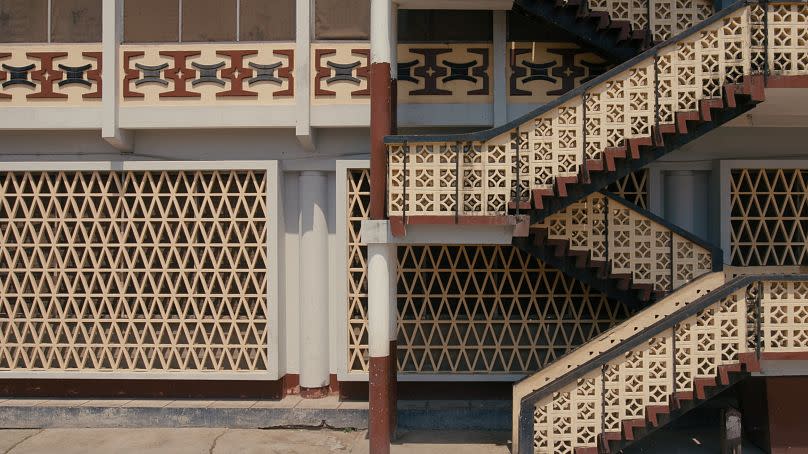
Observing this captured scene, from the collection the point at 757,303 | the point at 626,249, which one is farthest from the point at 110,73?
the point at 757,303

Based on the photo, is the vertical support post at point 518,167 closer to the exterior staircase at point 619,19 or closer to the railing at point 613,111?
the railing at point 613,111

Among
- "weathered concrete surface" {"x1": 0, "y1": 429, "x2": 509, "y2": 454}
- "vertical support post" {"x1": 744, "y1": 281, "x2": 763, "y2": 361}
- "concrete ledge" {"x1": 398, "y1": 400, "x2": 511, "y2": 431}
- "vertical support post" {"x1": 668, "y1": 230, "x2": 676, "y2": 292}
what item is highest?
"vertical support post" {"x1": 668, "y1": 230, "x2": 676, "y2": 292}

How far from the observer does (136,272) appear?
36.8 feet

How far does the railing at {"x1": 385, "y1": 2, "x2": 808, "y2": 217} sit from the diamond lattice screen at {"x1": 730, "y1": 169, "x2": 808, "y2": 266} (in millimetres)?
2571

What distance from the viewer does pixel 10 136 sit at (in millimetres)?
11492

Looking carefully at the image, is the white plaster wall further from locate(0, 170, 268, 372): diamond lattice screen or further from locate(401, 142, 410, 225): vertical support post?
locate(401, 142, 410, 225): vertical support post

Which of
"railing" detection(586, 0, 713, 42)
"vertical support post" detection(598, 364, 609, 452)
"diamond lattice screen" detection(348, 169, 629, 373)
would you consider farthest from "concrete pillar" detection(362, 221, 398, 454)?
"railing" detection(586, 0, 713, 42)

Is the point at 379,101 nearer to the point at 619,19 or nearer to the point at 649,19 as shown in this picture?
the point at 619,19

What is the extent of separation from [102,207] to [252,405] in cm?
379

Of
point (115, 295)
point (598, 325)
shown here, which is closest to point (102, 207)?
point (115, 295)

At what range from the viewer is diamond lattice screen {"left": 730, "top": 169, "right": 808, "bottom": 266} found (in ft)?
36.4

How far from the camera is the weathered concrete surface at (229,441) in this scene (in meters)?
9.88

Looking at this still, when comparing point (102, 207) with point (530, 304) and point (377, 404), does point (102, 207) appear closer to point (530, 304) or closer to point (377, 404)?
point (377, 404)

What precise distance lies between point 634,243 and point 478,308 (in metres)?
2.65
